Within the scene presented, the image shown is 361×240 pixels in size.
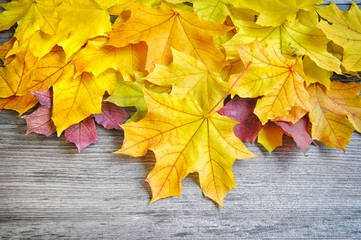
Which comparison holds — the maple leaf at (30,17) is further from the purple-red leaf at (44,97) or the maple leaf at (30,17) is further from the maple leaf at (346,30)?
the maple leaf at (346,30)

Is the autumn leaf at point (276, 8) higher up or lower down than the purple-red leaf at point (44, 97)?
higher up

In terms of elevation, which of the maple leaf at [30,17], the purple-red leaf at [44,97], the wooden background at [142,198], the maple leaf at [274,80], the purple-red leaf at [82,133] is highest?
the maple leaf at [30,17]

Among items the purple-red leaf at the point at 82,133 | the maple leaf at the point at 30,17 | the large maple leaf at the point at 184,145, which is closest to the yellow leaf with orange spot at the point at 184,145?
the large maple leaf at the point at 184,145

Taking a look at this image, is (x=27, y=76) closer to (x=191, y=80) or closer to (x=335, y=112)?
(x=191, y=80)

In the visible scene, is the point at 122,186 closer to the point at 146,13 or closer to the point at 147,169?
the point at 147,169

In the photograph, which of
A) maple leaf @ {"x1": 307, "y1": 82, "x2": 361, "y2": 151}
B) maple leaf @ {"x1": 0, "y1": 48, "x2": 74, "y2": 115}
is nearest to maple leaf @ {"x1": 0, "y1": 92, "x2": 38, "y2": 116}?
maple leaf @ {"x1": 0, "y1": 48, "x2": 74, "y2": 115}

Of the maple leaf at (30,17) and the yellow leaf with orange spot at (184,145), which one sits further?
the maple leaf at (30,17)
